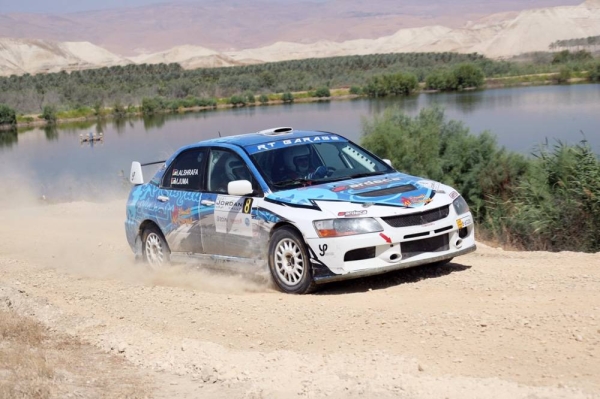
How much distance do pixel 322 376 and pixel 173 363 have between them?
153cm

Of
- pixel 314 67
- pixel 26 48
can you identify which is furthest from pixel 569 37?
pixel 26 48

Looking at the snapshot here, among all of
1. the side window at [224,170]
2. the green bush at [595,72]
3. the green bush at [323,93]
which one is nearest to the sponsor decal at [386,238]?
the side window at [224,170]

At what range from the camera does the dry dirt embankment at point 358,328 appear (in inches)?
243

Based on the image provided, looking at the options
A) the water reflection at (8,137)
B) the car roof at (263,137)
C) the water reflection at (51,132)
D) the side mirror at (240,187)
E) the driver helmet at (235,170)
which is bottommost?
the water reflection at (8,137)

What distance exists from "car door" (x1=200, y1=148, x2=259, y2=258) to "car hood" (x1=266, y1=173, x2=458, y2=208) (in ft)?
1.48

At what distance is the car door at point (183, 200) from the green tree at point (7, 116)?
67862 millimetres

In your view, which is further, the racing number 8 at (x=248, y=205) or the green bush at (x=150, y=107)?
the green bush at (x=150, y=107)

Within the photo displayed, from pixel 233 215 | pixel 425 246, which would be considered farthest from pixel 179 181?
pixel 425 246

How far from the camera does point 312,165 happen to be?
9711 mm

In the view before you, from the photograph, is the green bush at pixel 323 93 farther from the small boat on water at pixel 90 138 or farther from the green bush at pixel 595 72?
the small boat on water at pixel 90 138

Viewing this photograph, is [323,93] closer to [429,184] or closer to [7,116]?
[7,116]

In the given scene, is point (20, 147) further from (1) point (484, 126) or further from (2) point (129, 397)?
(2) point (129, 397)

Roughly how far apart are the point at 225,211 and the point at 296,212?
4.02 ft

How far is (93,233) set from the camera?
16.6 metres
